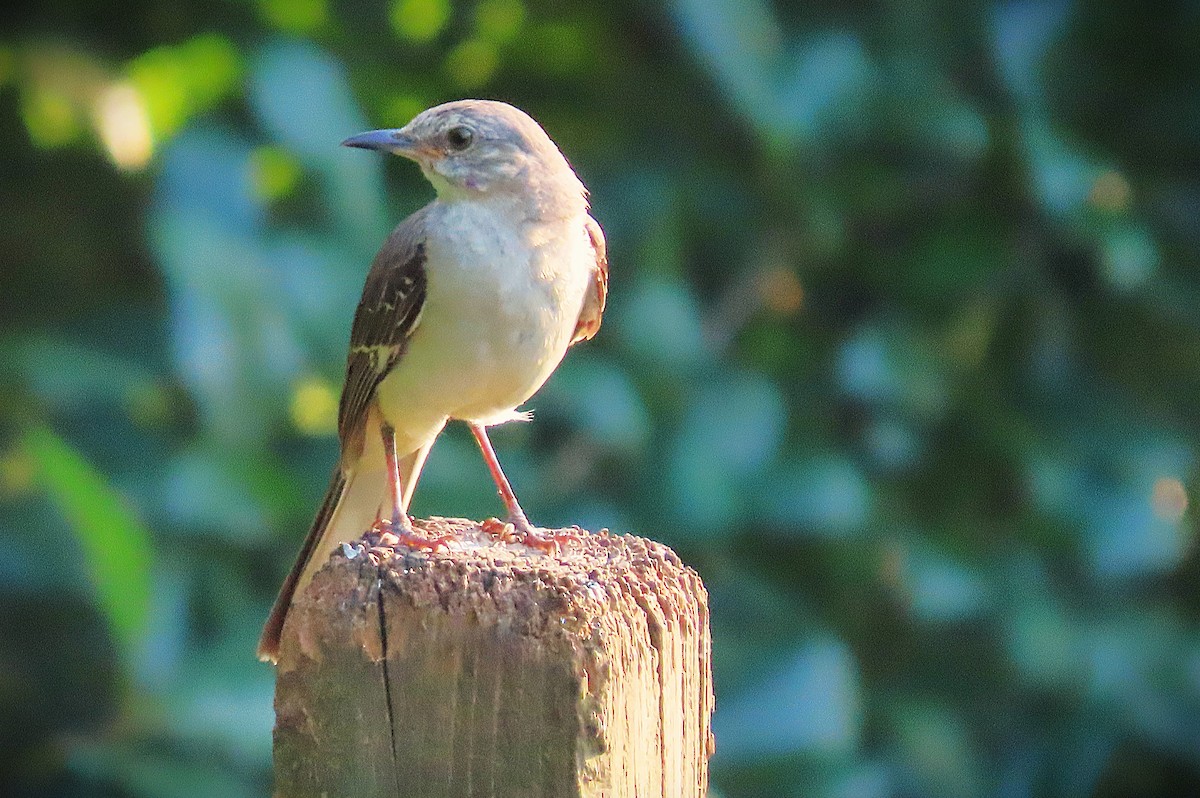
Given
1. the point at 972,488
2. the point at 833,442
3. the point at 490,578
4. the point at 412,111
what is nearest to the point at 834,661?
the point at 833,442

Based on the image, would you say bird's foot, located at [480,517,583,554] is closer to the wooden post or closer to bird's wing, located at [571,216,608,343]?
the wooden post

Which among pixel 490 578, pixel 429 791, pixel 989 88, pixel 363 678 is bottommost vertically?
pixel 429 791

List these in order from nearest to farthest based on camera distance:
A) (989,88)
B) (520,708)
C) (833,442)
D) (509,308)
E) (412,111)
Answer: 1. (520,708)
2. (509,308)
3. (412,111)
4. (833,442)
5. (989,88)

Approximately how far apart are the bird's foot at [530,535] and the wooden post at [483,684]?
38cm

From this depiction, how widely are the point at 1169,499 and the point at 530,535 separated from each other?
185 inches

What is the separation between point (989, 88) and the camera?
6.61 metres

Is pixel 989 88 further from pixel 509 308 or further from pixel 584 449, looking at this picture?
pixel 509 308

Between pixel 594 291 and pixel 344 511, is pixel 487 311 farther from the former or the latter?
pixel 344 511

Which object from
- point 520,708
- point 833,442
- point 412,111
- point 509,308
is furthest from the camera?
point 833,442

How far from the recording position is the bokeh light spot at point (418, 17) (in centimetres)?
564

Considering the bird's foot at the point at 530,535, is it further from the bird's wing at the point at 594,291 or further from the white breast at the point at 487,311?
the bird's wing at the point at 594,291

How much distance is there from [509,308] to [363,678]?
1.52 meters

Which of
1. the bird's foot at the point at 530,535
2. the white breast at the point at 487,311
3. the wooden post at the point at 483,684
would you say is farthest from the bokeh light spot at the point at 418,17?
the wooden post at the point at 483,684

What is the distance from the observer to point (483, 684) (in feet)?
6.56
